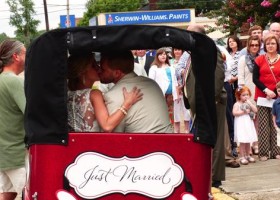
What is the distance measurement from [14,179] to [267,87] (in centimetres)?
453

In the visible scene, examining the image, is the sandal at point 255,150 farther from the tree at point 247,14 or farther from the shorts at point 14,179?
the shorts at point 14,179

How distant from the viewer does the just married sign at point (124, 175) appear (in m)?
3.82

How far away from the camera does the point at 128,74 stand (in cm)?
425

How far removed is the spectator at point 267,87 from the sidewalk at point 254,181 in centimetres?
20

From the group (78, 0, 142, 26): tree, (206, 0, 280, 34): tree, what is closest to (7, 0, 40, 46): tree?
(78, 0, 142, 26): tree

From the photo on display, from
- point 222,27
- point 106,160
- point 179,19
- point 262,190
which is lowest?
point 262,190

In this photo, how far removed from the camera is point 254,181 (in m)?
7.44

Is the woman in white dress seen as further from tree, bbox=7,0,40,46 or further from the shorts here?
tree, bbox=7,0,40,46

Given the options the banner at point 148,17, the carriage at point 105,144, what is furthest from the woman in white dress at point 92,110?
the banner at point 148,17

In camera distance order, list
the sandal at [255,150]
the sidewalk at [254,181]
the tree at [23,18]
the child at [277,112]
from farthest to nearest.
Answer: the tree at [23,18] → the sandal at [255,150] → the child at [277,112] → the sidewalk at [254,181]

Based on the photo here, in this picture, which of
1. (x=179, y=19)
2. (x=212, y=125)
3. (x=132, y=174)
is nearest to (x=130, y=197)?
(x=132, y=174)

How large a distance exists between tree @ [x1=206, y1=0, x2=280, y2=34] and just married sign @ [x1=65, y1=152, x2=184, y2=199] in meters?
9.75

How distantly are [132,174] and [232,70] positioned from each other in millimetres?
5964

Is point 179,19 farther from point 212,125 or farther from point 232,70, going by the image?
point 212,125
